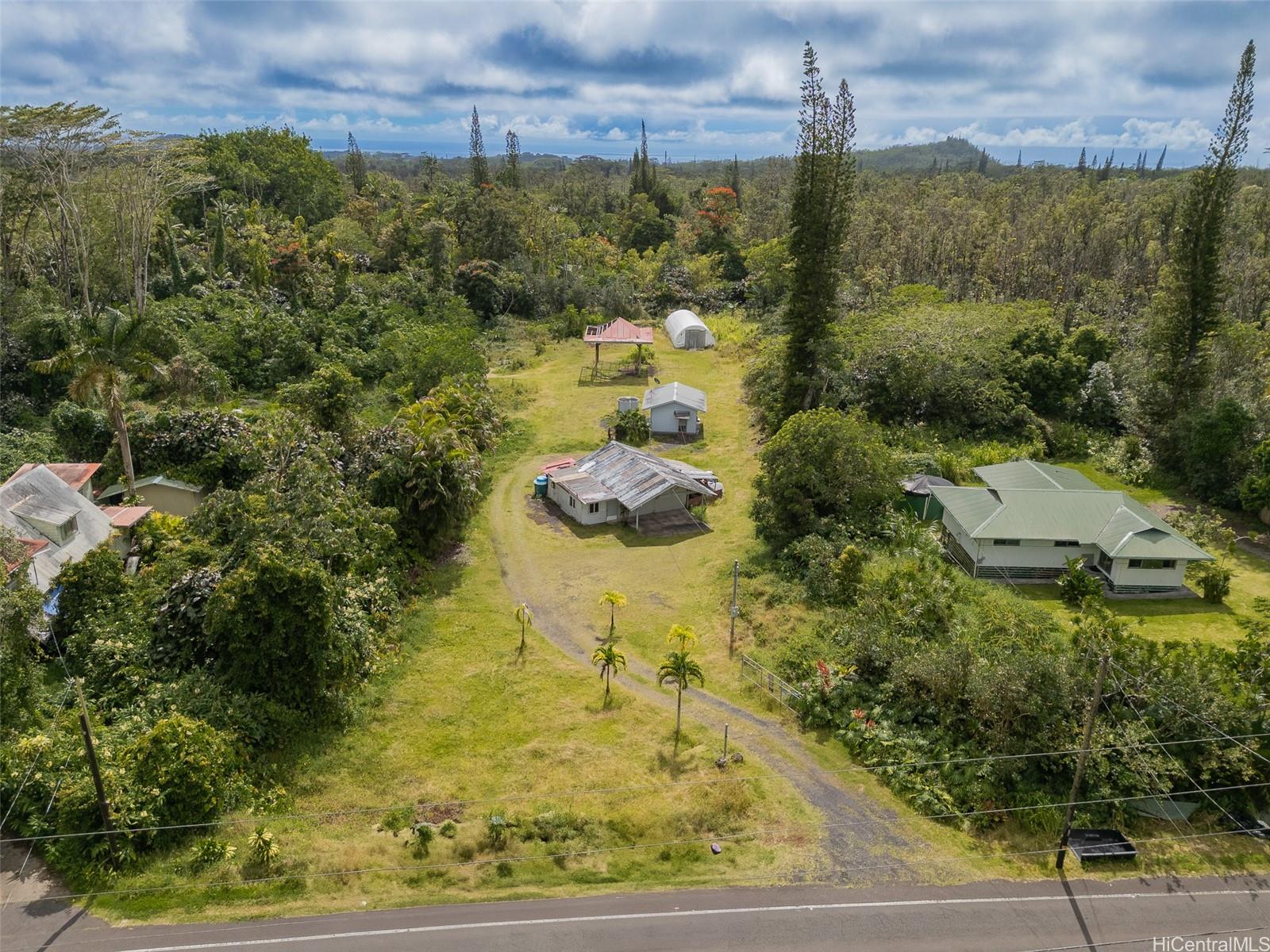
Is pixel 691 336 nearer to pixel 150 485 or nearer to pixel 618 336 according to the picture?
pixel 618 336

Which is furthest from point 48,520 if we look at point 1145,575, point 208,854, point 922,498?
point 1145,575

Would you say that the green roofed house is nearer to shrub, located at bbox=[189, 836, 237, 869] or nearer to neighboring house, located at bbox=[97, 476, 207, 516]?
shrub, located at bbox=[189, 836, 237, 869]

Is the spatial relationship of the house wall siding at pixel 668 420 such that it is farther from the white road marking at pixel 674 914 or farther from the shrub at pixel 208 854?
the shrub at pixel 208 854

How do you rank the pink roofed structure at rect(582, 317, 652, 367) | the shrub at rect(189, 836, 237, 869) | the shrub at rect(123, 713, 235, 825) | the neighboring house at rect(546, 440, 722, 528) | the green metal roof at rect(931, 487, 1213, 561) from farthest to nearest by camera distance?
the pink roofed structure at rect(582, 317, 652, 367)
the neighboring house at rect(546, 440, 722, 528)
the green metal roof at rect(931, 487, 1213, 561)
the shrub at rect(123, 713, 235, 825)
the shrub at rect(189, 836, 237, 869)

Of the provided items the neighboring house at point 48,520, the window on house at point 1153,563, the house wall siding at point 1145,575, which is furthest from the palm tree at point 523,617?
the window on house at point 1153,563

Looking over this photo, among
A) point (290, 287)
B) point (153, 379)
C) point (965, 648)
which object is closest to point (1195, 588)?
point (965, 648)

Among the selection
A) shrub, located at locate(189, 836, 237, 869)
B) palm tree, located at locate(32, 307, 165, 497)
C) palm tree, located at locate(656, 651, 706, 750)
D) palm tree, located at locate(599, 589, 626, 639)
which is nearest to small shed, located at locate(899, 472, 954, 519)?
palm tree, located at locate(599, 589, 626, 639)
